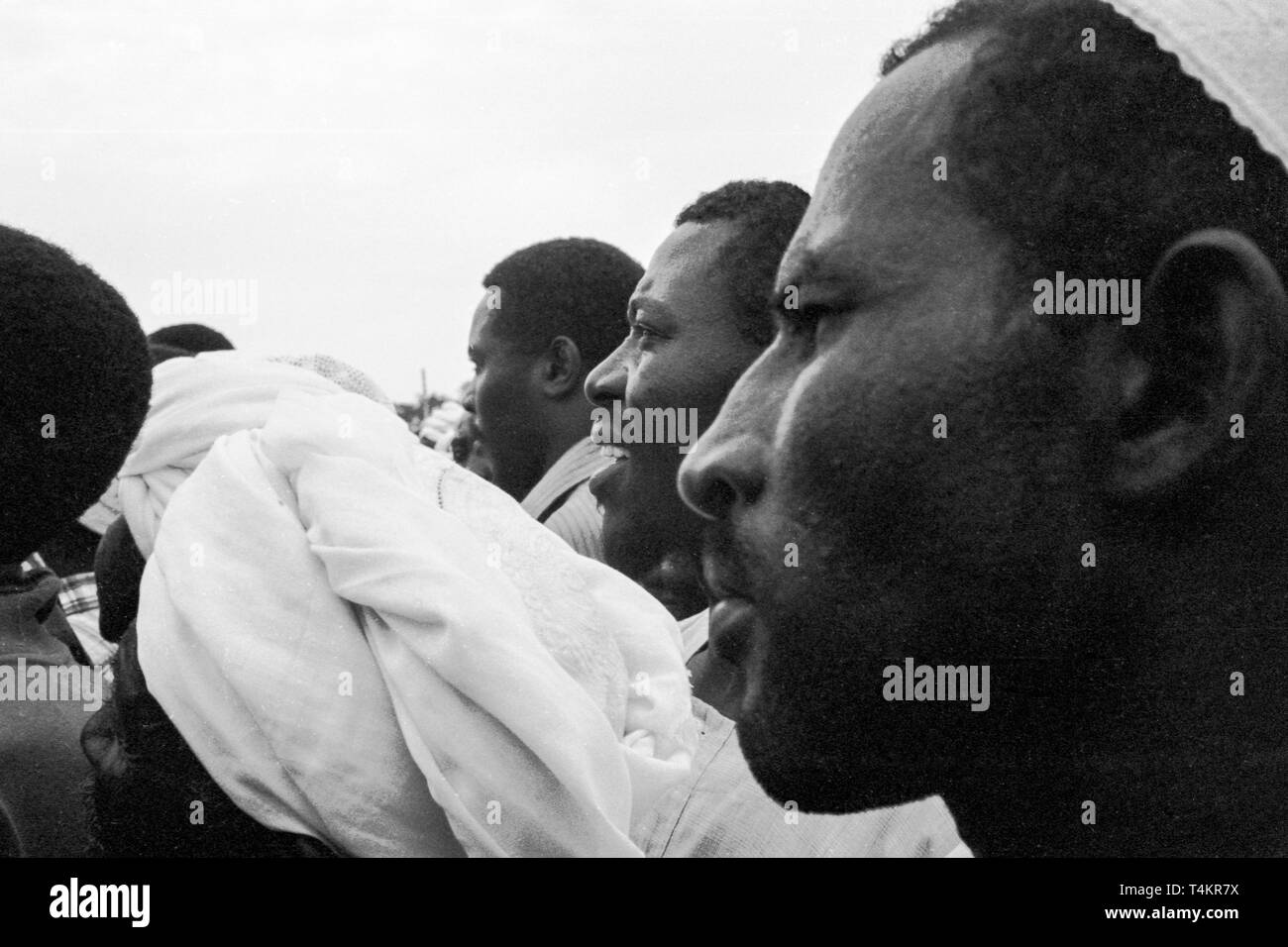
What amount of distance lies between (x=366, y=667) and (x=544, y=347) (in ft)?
5.37

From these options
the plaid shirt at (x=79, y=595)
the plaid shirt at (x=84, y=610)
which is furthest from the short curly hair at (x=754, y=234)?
the plaid shirt at (x=79, y=595)

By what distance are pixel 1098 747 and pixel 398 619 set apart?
0.74 meters

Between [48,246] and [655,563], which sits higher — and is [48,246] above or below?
above

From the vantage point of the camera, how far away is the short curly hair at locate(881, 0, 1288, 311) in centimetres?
110

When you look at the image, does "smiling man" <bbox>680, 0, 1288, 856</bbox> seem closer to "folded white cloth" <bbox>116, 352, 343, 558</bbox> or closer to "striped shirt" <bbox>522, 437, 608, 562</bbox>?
"folded white cloth" <bbox>116, 352, 343, 558</bbox>

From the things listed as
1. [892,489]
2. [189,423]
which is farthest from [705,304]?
[892,489]

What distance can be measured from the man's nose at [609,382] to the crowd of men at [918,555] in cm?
75

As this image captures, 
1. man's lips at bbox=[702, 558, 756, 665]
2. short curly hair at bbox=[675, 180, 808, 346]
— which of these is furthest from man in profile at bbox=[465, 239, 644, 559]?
man's lips at bbox=[702, 558, 756, 665]

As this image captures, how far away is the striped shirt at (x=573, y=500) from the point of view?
9.66ft

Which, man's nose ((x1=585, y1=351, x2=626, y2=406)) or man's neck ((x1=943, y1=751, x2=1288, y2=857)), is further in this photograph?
man's nose ((x1=585, y1=351, x2=626, y2=406))
